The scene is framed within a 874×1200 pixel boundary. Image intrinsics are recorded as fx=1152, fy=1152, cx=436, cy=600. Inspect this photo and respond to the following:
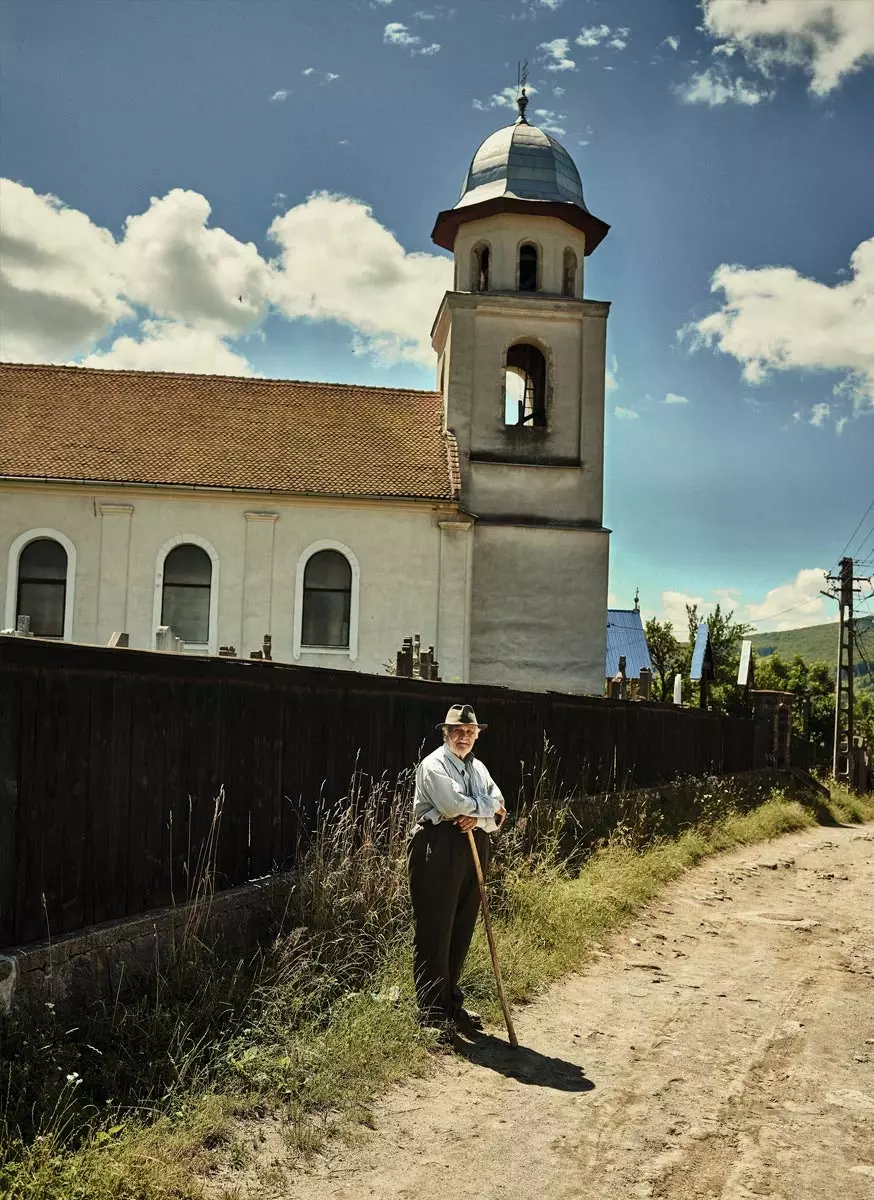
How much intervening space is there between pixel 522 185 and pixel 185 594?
1321cm

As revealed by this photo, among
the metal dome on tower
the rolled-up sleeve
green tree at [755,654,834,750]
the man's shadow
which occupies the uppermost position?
the metal dome on tower

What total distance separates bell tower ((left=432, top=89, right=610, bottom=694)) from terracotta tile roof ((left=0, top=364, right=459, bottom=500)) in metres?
1.63

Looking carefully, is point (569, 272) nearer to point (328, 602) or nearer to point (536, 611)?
point (536, 611)

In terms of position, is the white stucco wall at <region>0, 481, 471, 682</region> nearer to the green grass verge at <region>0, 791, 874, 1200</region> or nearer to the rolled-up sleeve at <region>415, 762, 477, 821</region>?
the green grass verge at <region>0, 791, 874, 1200</region>

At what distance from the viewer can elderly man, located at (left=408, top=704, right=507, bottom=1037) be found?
6.86 meters

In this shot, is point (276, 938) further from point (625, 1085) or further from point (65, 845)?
point (625, 1085)

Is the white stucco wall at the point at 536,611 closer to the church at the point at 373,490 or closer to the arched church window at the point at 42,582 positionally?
the church at the point at 373,490

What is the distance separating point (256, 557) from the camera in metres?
26.3

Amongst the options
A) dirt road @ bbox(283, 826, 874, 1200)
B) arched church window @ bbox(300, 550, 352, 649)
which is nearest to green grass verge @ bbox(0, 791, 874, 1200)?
dirt road @ bbox(283, 826, 874, 1200)

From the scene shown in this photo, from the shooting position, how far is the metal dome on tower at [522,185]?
2850cm

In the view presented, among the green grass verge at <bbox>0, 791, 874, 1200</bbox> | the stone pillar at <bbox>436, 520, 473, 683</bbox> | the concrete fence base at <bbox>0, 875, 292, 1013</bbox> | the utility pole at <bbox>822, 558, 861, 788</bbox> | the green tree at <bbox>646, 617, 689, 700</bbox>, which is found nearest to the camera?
the green grass verge at <bbox>0, 791, 874, 1200</bbox>

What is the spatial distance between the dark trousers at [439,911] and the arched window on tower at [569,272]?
79.6 feet

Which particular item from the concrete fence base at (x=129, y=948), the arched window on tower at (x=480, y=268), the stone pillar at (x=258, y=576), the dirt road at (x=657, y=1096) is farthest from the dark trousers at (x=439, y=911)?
the arched window on tower at (x=480, y=268)

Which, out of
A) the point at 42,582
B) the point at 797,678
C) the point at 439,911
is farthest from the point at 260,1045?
the point at 797,678
